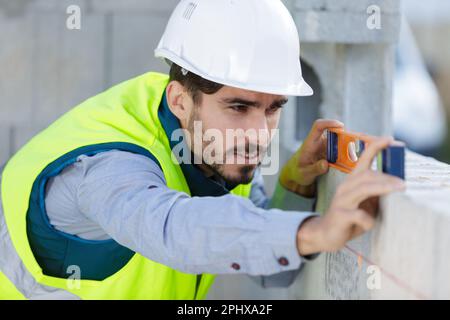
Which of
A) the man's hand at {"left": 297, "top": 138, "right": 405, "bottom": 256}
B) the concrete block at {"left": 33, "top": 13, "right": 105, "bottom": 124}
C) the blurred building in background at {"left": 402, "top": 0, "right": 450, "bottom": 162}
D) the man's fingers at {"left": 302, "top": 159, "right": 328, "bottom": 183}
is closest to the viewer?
the man's hand at {"left": 297, "top": 138, "right": 405, "bottom": 256}

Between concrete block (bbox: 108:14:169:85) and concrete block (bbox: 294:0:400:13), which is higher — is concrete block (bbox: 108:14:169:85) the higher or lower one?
the lower one

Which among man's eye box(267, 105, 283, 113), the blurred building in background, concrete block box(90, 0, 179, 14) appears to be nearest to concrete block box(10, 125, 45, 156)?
concrete block box(90, 0, 179, 14)

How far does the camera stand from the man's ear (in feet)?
9.32

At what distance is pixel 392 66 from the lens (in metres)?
4.17

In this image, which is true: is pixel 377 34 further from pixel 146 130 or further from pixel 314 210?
pixel 146 130

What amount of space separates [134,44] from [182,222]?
2714mm

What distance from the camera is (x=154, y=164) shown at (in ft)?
8.27

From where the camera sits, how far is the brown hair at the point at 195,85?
8.88ft

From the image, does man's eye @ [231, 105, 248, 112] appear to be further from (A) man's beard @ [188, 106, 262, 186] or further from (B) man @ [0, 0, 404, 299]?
(A) man's beard @ [188, 106, 262, 186]

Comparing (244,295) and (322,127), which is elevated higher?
(322,127)

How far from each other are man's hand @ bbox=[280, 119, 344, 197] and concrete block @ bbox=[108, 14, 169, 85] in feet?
5.26
